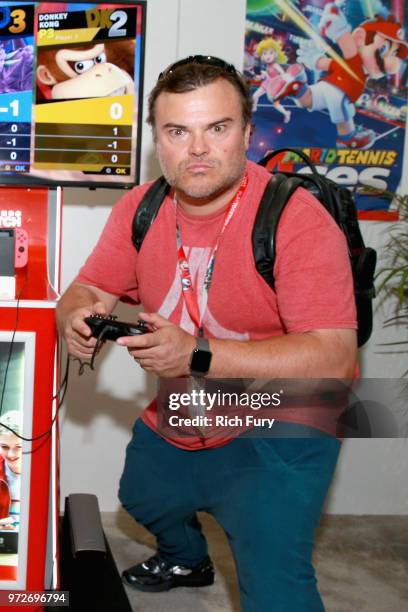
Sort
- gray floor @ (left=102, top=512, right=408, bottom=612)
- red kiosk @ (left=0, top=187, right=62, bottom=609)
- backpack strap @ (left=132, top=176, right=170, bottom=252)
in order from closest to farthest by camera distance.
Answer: red kiosk @ (left=0, top=187, right=62, bottom=609)
backpack strap @ (left=132, top=176, right=170, bottom=252)
gray floor @ (left=102, top=512, right=408, bottom=612)

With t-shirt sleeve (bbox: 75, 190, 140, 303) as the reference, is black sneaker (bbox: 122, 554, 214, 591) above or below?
below

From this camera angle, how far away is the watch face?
6.79 feet

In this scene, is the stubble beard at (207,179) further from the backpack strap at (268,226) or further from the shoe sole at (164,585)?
the shoe sole at (164,585)

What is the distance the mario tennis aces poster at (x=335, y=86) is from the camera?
3.40m

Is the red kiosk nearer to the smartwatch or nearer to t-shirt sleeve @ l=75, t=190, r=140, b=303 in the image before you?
t-shirt sleeve @ l=75, t=190, r=140, b=303

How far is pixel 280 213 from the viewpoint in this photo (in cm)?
218

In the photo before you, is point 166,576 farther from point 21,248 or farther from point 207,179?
point 207,179

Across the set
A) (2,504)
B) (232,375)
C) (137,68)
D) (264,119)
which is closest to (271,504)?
(232,375)

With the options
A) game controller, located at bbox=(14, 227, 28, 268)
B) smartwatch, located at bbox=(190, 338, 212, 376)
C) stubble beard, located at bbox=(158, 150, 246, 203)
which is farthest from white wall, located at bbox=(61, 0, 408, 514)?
smartwatch, located at bbox=(190, 338, 212, 376)

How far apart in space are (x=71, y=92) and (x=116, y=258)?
57 cm

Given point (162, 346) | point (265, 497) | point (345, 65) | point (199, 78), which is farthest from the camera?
point (345, 65)

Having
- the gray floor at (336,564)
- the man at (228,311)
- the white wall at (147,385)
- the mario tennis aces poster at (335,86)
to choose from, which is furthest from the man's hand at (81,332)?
the mario tennis aces poster at (335,86)

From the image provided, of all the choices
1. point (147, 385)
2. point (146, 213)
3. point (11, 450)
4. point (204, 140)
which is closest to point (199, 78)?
point (204, 140)

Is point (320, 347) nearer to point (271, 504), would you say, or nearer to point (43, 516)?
point (271, 504)
